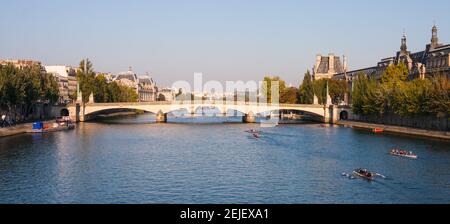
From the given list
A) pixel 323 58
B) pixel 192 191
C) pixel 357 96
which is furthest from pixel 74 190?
pixel 323 58

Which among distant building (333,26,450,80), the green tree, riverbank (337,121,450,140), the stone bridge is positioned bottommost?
riverbank (337,121,450,140)

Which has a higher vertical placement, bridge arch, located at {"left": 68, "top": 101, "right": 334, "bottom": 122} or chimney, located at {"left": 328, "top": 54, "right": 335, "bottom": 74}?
chimney, located at {"left": 328, "top": 54, "right": 335, "bottom": 74}

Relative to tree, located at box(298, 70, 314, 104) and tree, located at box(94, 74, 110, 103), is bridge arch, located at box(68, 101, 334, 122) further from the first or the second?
tree, located at box(94, 74, 110, 103)

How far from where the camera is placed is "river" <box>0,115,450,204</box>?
3023cm

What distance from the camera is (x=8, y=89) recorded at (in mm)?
72812

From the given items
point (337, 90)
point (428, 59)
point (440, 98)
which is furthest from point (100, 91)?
point (440, 98)

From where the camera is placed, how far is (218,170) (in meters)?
39.3

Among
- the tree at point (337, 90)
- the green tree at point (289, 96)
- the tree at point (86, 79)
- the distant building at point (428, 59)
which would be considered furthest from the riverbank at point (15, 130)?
the green tree at point (289, 96)

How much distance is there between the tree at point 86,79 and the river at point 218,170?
52.0 metres

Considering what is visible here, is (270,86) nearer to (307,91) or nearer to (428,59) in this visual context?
(307,91)

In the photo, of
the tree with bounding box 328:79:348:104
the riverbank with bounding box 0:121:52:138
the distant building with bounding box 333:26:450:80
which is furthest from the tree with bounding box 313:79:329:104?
the riverbank with bounding box 0:121:52:138

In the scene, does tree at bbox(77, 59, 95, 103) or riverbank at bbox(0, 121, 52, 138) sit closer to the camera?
riverbank at bbox(0, 121, 52, 138)

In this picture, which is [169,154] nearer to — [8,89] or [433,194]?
[433,194]

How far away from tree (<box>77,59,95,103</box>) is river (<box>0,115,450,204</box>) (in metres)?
52.0
